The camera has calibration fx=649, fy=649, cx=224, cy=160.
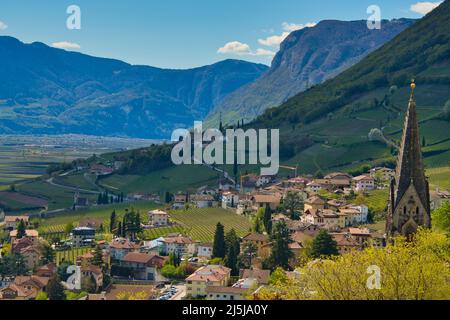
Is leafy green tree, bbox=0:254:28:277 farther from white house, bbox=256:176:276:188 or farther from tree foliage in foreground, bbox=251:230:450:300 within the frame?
white house, bbox=256:176:276:188

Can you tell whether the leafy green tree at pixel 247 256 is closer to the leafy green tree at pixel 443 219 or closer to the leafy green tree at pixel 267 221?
the leafy green tree at pixel 267 221

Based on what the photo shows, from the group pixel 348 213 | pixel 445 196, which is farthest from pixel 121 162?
pixel 445 196

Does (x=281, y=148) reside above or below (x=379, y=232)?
above

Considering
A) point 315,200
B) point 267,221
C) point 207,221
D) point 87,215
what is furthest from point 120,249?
point 87,215

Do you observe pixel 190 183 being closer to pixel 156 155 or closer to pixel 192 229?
pixel 156 155

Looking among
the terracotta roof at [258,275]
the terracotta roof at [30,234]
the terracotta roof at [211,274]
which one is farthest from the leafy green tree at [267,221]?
the terracotta roof at [30,234]

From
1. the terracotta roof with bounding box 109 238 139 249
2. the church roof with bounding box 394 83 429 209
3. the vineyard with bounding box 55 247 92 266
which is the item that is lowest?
the vineyard with bounding box 55 247 92 266

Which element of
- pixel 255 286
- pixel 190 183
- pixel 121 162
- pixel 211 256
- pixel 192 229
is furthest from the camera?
pixel 121 162

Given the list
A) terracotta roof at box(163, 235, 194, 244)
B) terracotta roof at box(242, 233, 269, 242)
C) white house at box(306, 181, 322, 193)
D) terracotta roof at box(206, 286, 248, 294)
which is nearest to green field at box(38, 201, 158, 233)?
terracotta roof at box(163, 235, 194, 244)
